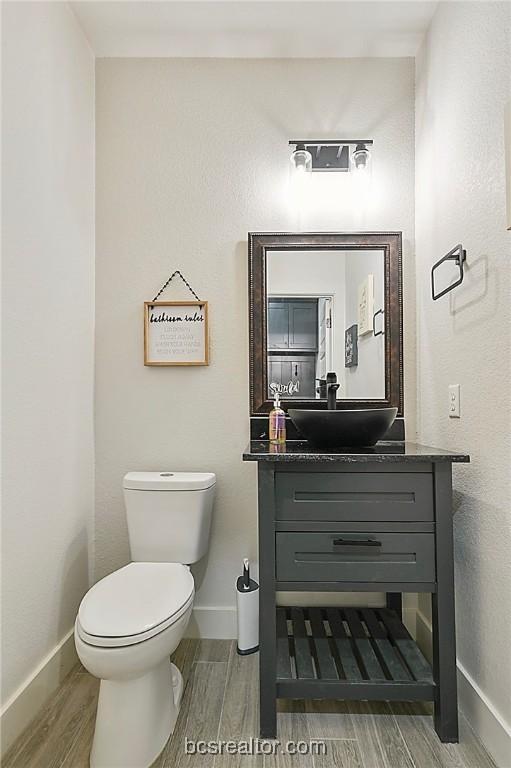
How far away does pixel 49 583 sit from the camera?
74.5 inches

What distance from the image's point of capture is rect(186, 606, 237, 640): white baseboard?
7.57ft

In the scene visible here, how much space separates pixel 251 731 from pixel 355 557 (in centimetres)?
65

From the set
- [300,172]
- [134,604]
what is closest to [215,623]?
[134,604]

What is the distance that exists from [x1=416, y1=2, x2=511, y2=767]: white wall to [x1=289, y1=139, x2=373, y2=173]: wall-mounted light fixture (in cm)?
30

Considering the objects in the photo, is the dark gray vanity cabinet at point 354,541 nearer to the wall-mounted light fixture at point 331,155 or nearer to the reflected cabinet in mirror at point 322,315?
the reflected cabinet in mirror at point 322,315

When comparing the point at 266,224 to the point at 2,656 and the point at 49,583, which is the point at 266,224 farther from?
the point at 2,656

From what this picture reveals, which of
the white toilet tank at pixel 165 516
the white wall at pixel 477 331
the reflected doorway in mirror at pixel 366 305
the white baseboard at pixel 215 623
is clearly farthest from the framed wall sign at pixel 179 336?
the white baseboard at pixel 215 623

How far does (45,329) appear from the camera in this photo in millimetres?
1887

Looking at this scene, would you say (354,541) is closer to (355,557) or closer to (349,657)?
(355,557)

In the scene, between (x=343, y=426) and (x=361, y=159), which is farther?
(x=361, y=159)

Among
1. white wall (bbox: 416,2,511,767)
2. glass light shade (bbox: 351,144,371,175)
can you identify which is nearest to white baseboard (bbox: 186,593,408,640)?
white wall (bbox: 416,2,511,767)

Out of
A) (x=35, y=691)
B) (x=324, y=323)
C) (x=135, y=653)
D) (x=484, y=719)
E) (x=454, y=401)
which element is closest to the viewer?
(x=135, y=653)

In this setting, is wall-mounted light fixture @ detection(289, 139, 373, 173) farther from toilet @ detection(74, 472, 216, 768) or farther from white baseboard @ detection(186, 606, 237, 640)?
white baseboard @ detection(186, 606, 237, 640)

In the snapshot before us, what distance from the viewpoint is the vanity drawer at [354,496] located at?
1.63m
